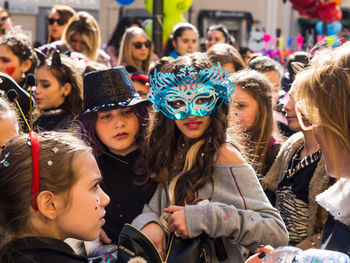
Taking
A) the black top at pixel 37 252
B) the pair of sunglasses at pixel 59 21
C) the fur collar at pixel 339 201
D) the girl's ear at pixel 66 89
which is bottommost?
the black top at pixel 37 252

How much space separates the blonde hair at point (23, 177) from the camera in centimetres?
192

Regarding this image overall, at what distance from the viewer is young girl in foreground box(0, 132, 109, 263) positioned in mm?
1872

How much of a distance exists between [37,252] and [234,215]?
3.06 ft

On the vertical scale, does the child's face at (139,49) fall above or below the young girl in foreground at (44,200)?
above

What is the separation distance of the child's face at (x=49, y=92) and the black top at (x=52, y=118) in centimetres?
6

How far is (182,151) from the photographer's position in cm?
283

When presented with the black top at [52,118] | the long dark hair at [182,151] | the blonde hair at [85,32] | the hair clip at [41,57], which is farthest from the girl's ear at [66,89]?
the blonde hair at [85,32]

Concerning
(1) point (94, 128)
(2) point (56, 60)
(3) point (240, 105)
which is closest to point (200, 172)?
(1) point (94, 128)

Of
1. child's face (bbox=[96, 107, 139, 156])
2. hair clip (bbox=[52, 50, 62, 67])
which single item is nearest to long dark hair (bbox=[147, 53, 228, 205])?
child's face (bbox=[96, 107, 139, 156])

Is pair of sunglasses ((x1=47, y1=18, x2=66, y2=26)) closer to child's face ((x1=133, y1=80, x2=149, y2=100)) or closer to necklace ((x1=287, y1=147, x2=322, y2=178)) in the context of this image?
child's face ((x1=133, y1=80, x2=149, y2=100))

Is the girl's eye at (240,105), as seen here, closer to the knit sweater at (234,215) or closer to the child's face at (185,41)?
the knit sweater at (234,215)

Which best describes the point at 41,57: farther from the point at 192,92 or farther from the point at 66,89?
the point at 192,92

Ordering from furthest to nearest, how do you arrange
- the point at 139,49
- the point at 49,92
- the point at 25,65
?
the point at 139,49 → the point at 25,65 → the point at 49,92

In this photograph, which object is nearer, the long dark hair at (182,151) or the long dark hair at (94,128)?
the long dark hair at (182,151)
